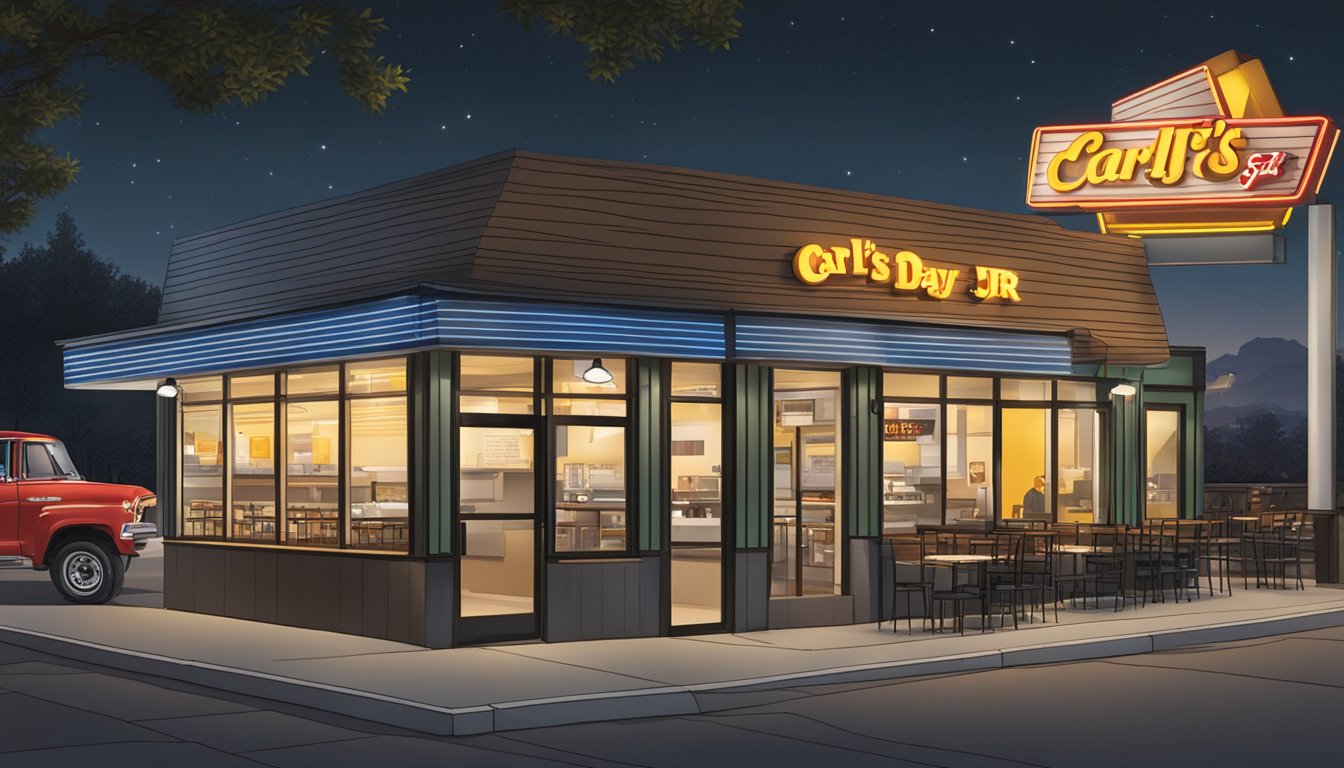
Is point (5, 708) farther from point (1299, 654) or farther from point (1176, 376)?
point (1176, 376)

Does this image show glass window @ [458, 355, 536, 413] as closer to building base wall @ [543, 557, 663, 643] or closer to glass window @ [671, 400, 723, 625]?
building base wall @ [543, 557, 663, 643]

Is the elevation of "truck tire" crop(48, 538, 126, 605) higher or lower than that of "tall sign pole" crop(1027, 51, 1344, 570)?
lower

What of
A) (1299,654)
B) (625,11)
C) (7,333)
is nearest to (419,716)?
(625,11)

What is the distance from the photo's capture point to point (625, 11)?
441 inches

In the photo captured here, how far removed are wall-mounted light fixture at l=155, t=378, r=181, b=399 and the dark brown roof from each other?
1.41 meters

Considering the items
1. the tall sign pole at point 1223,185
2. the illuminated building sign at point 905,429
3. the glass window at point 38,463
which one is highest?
the tall sign pole at point 1223,185

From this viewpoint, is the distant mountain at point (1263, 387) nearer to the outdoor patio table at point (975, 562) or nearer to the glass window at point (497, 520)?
the outdoor patio table at point (975, 562)

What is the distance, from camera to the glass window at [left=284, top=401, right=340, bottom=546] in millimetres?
18422

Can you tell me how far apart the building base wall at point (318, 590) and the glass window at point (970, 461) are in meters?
7.95

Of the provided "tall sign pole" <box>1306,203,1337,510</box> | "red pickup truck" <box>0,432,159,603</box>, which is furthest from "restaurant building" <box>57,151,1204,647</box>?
"tall sign pole" <box>1306,203,1337,510</box>

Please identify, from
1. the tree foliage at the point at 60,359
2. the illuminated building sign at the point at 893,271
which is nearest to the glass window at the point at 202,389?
the illuminated building sign at the point at 893,271

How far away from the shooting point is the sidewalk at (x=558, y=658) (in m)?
12.8

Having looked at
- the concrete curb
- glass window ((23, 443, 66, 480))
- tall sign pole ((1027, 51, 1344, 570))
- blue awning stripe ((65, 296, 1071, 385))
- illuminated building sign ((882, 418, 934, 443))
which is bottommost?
the concrete curb

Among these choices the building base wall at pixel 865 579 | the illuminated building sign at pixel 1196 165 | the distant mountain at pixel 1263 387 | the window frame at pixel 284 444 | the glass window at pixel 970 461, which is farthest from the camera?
the distant mountain at pixel 1263 387
